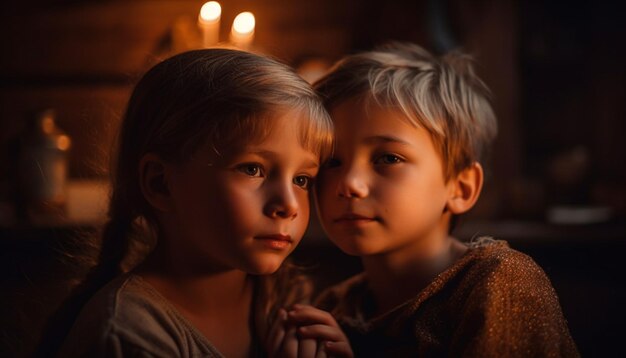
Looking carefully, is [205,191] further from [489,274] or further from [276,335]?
[489,274]

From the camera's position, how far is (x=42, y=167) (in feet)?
5.61

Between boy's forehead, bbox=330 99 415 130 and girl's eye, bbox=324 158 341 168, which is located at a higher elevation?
boy's forehead, bbox=330 99 415 130

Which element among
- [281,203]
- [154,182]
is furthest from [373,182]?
[154,182]

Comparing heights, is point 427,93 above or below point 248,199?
above

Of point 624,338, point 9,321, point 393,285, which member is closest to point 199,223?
point 393,285

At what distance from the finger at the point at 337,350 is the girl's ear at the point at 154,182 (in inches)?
11.2

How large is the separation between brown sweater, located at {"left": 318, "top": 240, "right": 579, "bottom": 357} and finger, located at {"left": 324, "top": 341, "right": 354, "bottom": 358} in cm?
8

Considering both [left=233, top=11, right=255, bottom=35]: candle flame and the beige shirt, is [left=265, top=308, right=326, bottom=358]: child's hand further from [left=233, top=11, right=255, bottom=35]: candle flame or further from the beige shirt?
[left=233, top=11, right=255, bottom=35]: candle flame

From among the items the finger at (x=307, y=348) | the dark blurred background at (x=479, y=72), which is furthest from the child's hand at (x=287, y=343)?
the dark blurred background at (x=479, y=72)

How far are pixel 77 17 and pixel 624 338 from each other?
2216mm

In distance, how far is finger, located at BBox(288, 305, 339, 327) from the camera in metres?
0.85

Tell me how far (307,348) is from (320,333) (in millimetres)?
29

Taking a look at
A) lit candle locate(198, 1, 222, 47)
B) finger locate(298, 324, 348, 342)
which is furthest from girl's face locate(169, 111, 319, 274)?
lit candle locate(198, 1, 222, 47)

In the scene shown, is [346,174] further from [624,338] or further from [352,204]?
[624,338]
